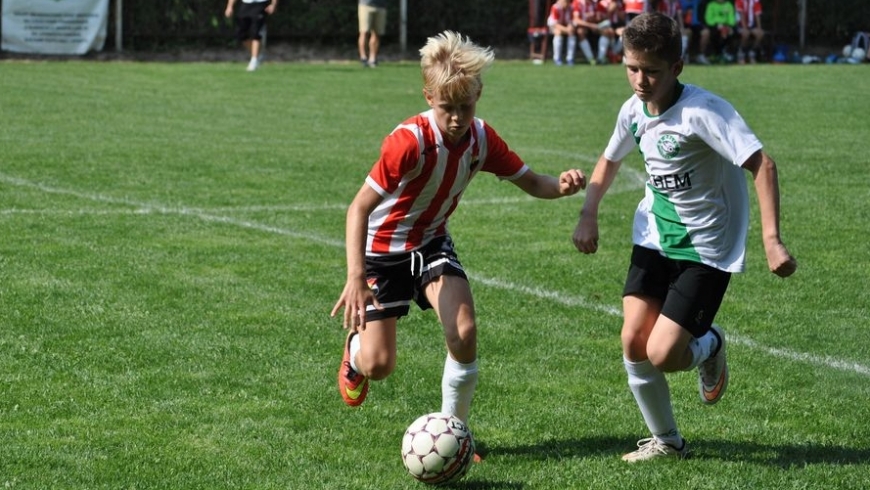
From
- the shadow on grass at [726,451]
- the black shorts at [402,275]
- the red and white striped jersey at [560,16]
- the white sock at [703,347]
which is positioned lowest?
the shadow on grass at [726,451]

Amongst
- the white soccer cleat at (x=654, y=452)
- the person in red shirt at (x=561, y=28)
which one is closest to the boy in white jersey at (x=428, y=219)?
the white soccer cleat at (x=654, y=452)

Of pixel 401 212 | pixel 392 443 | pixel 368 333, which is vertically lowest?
pixel 392 443

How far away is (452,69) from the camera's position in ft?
16.2

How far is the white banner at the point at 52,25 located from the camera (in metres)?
26.4

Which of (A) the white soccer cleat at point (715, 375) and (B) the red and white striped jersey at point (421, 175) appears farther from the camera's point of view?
(A) the white soccer cleat at point (715, 375)

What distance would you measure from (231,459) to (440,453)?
0.84 m

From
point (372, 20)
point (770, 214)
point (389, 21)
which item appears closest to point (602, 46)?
point (389, 21)

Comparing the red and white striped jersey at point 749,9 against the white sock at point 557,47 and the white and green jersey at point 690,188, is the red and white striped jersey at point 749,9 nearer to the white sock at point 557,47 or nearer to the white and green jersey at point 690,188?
the white sock at point 557,47

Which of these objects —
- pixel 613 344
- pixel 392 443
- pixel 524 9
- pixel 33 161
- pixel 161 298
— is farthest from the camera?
pixel 524 9

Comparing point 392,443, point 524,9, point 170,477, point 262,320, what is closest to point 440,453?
point 392,443

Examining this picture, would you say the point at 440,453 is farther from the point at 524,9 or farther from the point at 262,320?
the point at 524,9

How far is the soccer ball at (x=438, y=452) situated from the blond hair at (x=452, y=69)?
1237 millimetres

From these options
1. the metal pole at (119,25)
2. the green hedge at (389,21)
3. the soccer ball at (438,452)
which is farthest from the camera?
the green hedge at (389,21)

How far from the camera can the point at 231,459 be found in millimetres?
5020
